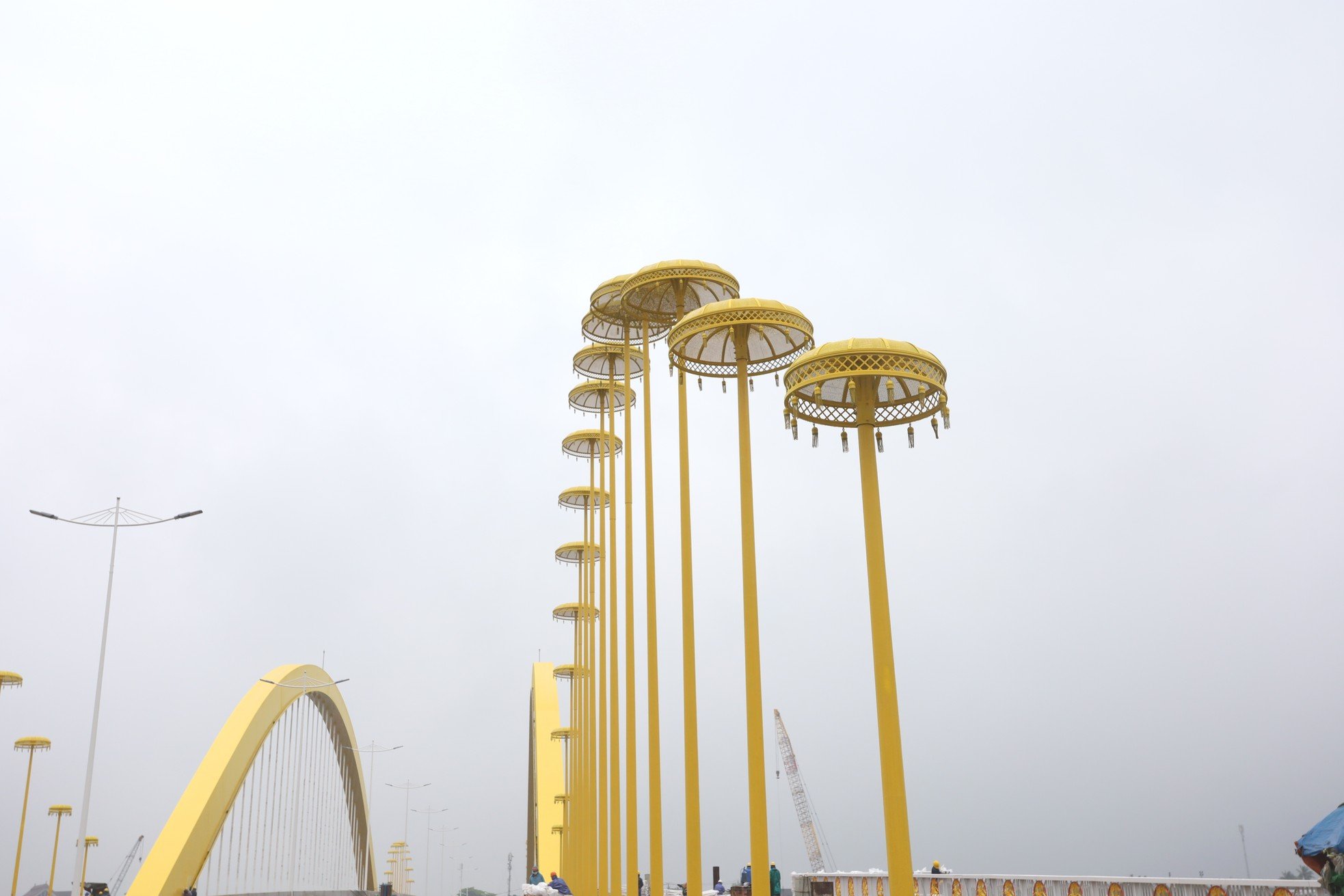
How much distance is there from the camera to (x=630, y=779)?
2295cm

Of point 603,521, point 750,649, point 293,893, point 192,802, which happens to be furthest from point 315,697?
point 750,649

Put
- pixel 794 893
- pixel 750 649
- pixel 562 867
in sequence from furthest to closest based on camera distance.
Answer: pixel 562 867, pixel 794 893, pixel 750 649

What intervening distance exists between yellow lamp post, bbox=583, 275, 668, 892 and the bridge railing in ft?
15.5

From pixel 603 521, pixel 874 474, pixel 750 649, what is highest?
pixel 603 521

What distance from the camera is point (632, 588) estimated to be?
2430 centimetres

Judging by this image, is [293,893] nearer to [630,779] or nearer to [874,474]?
[630,779]

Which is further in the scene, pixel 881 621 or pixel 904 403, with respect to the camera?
pixel 904 403

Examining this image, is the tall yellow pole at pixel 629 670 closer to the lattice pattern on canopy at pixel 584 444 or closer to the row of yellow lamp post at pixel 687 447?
the row of yellow lamp post at pixel 687 447

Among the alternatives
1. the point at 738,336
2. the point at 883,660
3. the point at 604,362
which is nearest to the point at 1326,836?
the point at 883,660

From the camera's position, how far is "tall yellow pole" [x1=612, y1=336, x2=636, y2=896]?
22906mm

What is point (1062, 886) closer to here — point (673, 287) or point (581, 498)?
point (673, 287)

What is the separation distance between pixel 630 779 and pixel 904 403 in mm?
12601

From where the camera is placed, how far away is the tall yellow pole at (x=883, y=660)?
39.2 ft

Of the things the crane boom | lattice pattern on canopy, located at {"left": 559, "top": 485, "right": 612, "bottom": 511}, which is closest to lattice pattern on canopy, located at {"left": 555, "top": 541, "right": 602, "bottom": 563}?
lattice pattern on canopy, located at {"left": 559, "top": 485, "right": 612, "bottom": 511}
